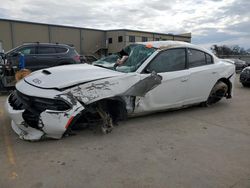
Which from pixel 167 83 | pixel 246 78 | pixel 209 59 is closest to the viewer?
pixel 167 83

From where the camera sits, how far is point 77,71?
3.78 m

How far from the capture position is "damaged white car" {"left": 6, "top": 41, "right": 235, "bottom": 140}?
3262 millimetres

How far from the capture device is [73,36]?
3681cm

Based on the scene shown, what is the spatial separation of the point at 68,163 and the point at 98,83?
50.3 inches

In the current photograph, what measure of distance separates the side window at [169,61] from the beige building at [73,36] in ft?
89.8

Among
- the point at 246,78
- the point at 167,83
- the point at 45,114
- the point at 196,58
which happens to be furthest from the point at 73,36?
the point at 45,114

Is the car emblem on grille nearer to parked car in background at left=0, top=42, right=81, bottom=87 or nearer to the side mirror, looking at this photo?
the side mirror

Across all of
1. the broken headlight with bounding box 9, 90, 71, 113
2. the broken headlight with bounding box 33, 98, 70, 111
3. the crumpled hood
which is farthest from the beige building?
the broken headlight with bounding box 33, 98, 70, 111

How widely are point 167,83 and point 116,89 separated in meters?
1.27

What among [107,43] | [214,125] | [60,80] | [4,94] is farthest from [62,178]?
[107,43]

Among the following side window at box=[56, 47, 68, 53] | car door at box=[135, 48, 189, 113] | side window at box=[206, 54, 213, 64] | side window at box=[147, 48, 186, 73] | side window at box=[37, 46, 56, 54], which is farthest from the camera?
side window at box=[56, 47, 68, 53]

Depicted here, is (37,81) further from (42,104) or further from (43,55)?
(43,55)

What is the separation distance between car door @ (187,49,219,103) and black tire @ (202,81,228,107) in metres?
0.24

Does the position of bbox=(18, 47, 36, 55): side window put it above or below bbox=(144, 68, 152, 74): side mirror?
above
